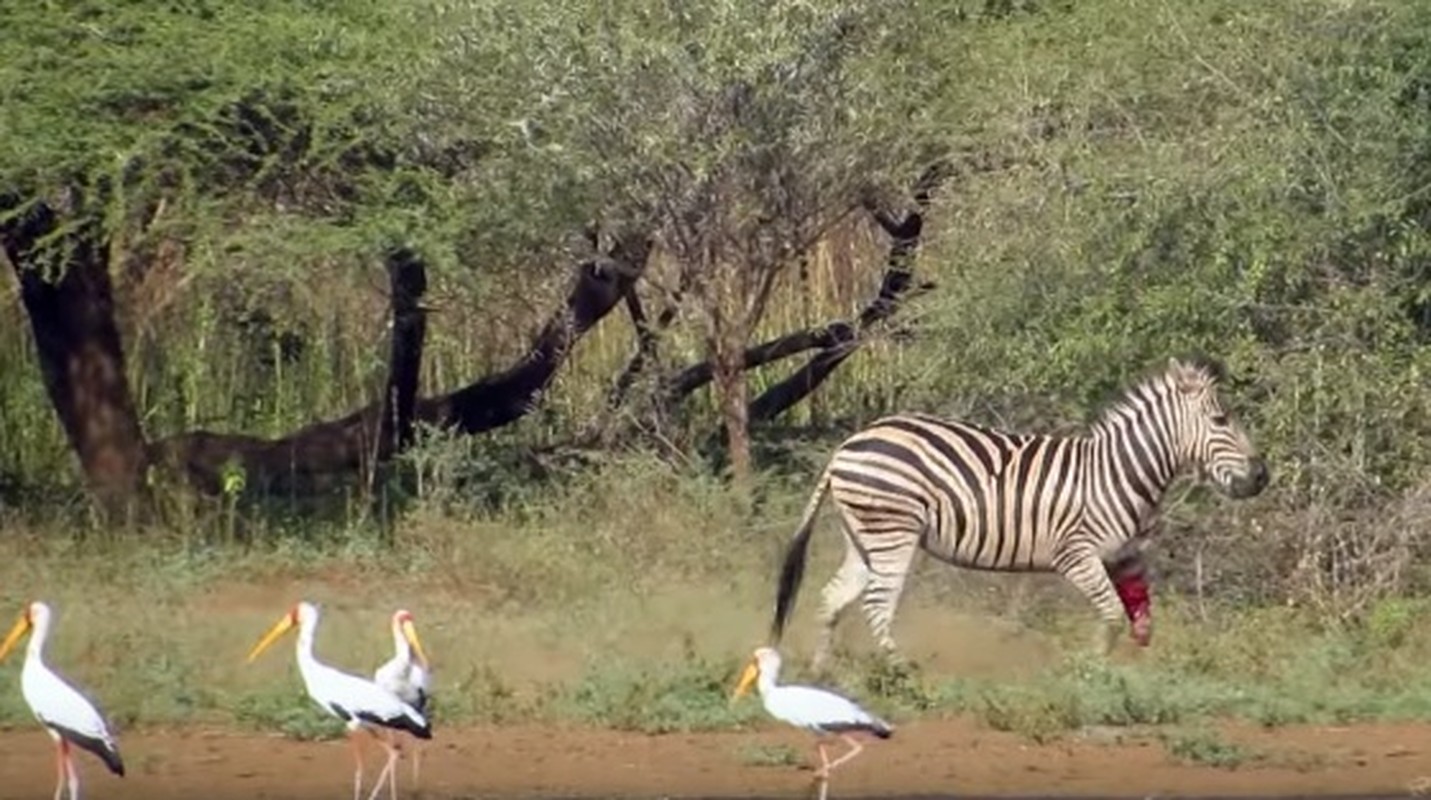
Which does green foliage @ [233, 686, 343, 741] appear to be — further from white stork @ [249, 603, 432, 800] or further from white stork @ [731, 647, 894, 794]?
white stork @ [731, 647, 894, 794]

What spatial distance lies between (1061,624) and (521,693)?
8.77ft

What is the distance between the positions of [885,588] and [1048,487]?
876 mm

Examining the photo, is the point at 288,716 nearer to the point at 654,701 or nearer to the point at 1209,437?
the point at 654,701

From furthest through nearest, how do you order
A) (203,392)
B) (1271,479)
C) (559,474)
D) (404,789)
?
(203,392) < (559,474) < (1271,479) < (404,789)

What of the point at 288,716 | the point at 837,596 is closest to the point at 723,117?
the point at 837,596

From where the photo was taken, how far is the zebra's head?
12719 millimetres

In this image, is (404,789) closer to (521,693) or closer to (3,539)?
(521,693)

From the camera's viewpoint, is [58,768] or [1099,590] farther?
[1099,590]

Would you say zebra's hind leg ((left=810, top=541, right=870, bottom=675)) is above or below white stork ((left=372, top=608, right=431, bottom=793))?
→ above

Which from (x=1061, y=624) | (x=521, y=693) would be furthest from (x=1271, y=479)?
(x=521, y=693)

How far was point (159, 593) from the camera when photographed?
529 inches

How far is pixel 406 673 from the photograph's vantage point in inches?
400

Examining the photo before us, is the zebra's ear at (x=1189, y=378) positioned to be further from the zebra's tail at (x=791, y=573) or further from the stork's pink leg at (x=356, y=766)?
the stork's pink leg at (x=356, y=766)

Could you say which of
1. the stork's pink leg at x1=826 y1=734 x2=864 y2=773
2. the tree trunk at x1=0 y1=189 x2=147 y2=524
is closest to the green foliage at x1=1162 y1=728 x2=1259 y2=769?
the stork's pink leg at x1=826 y1=734 x2=864 y2=773
